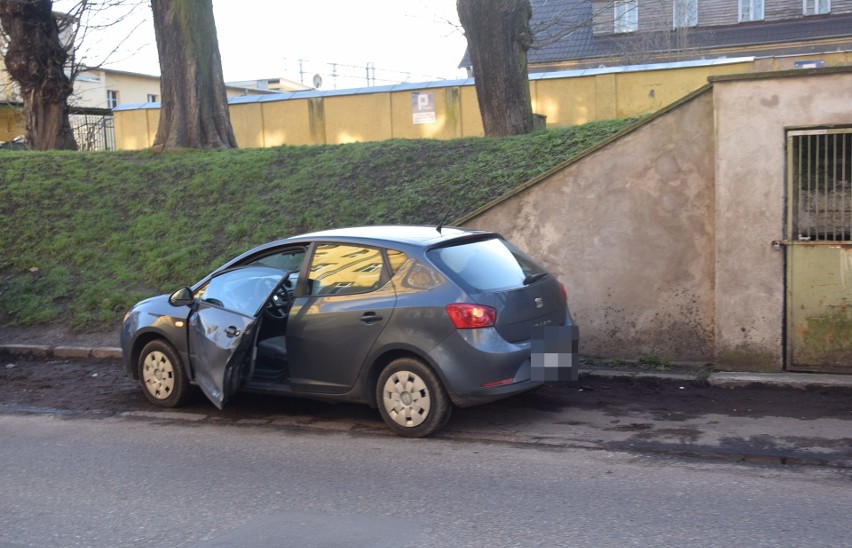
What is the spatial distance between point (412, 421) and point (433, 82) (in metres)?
15.4

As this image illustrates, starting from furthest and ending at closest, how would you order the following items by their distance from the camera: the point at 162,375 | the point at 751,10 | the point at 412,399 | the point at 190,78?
the point at 751,10
the point at 190,78
the point at 162,375
the point at 412,399

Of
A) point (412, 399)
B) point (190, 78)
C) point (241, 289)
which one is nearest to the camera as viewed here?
point (412, 399)

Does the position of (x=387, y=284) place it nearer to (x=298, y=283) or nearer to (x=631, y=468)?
(x=298, y=283)

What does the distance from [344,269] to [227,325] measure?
1.12 m

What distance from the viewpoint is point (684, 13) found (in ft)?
118

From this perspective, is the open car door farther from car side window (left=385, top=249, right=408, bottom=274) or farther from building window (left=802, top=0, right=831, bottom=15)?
building window (left=802, top=0, right=831, bottom=15)

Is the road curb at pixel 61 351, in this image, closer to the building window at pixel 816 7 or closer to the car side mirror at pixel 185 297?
the car side mirror at pixel 185 297

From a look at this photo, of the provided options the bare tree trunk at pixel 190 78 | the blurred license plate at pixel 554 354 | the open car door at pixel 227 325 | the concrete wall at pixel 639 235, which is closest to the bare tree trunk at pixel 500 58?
the bare tree trunk at pixel 190 78

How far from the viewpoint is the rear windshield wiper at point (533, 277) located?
7.04m

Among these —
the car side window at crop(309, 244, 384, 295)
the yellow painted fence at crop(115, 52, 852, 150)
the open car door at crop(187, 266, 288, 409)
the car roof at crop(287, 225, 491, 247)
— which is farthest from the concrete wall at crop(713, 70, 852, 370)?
the yellow painted fence at crop(115, 52, 852, 150)

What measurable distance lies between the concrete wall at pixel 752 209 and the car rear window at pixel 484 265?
7.29 feet

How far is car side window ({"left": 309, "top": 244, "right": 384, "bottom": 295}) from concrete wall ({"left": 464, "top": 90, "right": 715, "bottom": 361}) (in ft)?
9.38

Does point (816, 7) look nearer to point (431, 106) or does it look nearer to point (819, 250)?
point (431, 106)

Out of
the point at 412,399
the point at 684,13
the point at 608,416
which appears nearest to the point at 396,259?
the point at 412,399
